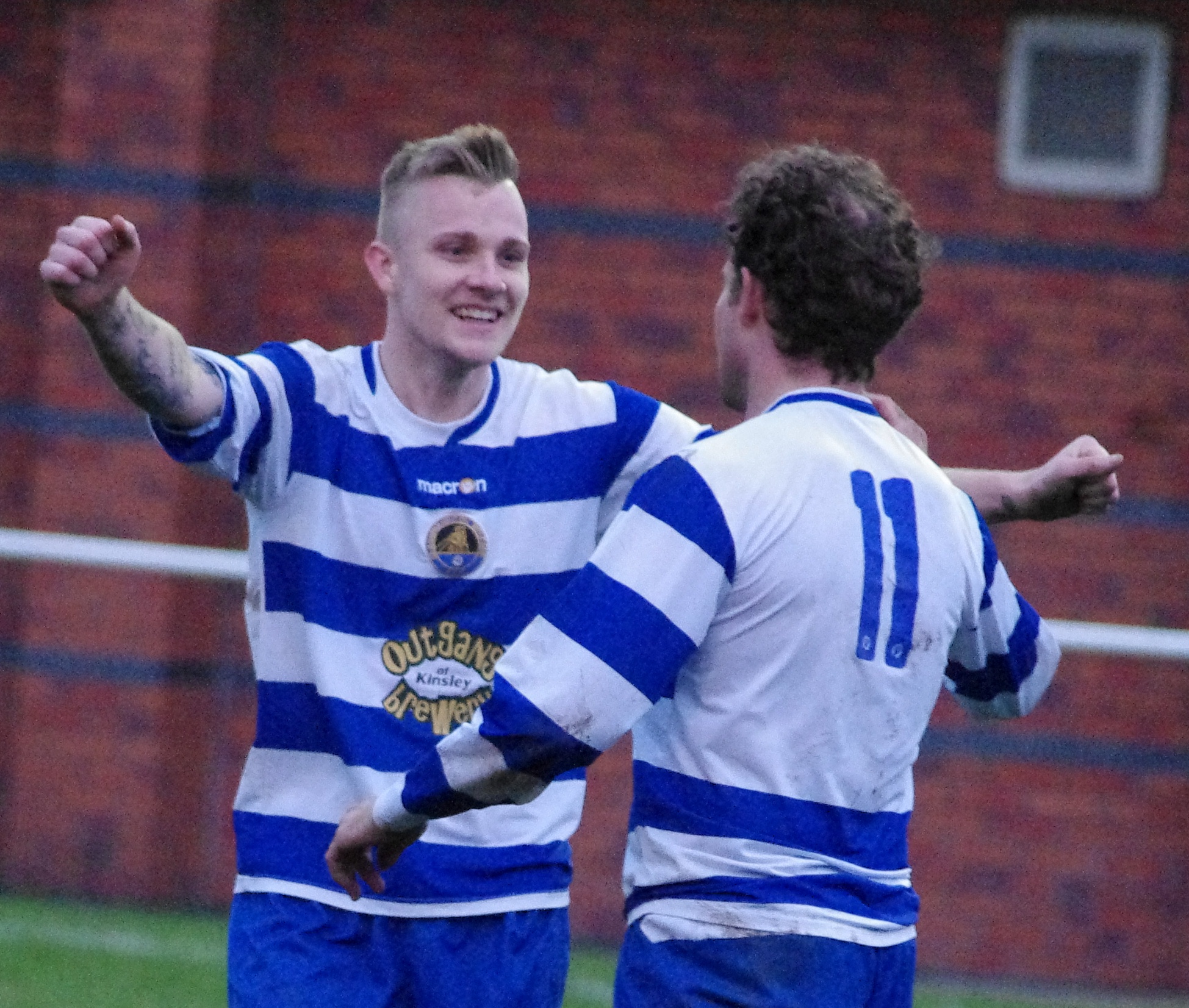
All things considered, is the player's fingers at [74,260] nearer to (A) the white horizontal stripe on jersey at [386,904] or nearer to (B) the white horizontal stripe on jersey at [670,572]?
(B) the white horizontal stripe on jersey at [670,572]

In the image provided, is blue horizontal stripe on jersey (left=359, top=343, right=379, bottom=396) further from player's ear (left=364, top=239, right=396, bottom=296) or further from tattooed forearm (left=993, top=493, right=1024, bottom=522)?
tattooed forearm (left=993, top=493, right=1024, bottom=522)

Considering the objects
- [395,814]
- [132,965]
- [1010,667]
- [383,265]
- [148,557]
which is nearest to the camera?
[395,814]

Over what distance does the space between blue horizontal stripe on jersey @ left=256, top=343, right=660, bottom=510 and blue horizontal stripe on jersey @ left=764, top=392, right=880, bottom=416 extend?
2.10 ft

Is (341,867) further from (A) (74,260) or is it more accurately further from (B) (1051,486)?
(B) (1051,486)

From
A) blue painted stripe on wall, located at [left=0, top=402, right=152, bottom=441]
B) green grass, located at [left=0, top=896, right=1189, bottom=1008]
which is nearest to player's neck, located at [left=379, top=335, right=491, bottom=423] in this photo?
green grass, located at [left=0, top=896, right=1189, bottom=1008]

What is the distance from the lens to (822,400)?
2176 mm

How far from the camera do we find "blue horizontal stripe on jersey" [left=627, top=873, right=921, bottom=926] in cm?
205

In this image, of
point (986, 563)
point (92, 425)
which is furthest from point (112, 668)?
point (986, 563)

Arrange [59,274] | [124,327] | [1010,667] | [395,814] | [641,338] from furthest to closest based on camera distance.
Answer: [641,338] → [1010,667] → [124,327] → [59,274] → [395,814]

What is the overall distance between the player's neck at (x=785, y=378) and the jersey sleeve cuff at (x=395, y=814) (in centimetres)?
64

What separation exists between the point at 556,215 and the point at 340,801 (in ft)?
13.8

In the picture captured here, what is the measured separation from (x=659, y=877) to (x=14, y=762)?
493 centimetres

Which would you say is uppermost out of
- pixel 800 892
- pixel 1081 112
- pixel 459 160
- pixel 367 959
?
pixel 1081 112

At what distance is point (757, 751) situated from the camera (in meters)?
2.05
